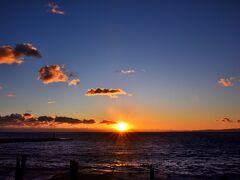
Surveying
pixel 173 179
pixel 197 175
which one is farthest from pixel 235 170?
pixel 173 179

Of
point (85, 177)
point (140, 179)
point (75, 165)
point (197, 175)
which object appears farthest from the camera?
point (197, 175)

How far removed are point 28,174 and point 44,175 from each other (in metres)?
2.32

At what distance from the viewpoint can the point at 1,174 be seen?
135ft

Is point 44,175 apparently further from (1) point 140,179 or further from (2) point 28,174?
(1) point 140,179

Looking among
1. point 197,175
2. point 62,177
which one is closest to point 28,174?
point 62,177

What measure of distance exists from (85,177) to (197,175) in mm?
17720

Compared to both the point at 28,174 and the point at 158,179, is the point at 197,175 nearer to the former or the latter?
the point at 158,179

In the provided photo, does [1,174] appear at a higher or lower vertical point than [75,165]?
lower

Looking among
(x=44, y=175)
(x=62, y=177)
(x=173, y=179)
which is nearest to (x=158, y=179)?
(x=173, y=179)

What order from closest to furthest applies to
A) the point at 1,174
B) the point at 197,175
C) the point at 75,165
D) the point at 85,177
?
the point at 75,165, the point at 85,177, the point at 1,174, the point at 197,175

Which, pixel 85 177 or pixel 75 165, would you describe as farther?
pixel 85 177

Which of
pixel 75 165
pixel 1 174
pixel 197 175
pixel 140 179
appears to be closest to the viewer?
pixel 75 165

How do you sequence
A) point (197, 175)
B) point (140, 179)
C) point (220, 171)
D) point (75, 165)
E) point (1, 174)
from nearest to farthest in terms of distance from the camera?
point (75, 165) < point (140, 179) < point (1, 174) < point (197, 175) < point (220, 171)

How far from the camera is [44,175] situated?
41.8m
